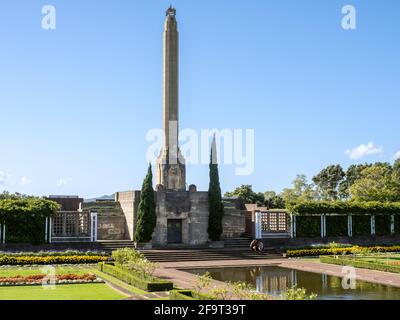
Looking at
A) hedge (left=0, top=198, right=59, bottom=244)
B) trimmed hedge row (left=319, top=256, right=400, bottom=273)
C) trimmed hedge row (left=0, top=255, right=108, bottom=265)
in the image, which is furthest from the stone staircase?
hedge (left=0, top=198, right=59, bottom=244)

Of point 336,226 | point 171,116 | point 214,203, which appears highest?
point 171,116

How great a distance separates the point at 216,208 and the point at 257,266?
10016 mm

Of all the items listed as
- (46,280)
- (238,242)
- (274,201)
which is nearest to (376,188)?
(274,201)

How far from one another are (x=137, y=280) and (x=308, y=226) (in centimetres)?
2811

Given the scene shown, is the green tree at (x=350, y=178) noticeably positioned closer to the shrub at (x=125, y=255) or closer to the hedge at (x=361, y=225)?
the hedge at (x=361, y=225)

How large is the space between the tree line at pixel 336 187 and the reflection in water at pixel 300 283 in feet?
134

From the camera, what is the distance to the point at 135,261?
88.1ft

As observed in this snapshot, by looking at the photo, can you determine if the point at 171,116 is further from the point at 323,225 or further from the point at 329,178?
the point at 329,178

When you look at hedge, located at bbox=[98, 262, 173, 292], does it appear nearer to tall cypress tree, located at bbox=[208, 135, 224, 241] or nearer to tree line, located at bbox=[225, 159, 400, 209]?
tall cypress tree, located at bbox=[208, 135, 224, 241]

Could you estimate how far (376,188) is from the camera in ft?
249

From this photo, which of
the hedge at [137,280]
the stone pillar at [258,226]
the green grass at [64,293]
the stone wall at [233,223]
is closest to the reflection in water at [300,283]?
the hedge at [137,280]

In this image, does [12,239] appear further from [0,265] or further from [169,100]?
[169,100]

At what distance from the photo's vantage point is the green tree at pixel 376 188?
68.9 m
